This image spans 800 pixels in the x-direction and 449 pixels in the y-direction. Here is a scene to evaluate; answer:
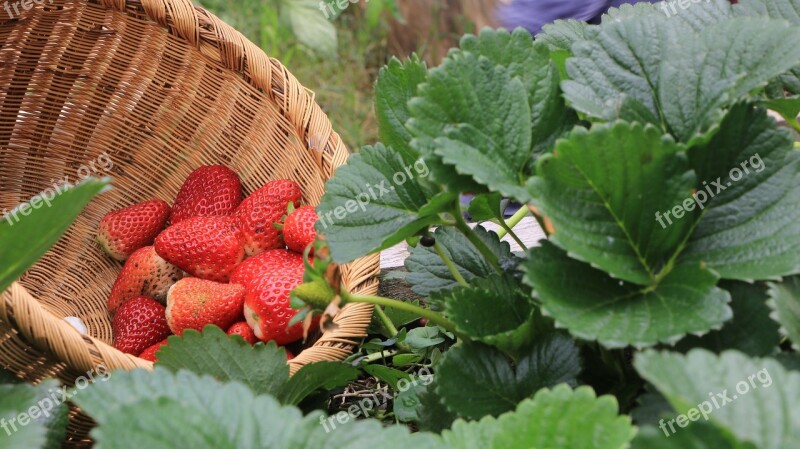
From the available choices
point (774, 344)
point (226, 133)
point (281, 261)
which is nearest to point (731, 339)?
point (774, 344)

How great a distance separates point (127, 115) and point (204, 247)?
1.01 ft

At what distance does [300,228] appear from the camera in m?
0.97

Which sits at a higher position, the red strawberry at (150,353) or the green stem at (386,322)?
the green stem at (386,322)

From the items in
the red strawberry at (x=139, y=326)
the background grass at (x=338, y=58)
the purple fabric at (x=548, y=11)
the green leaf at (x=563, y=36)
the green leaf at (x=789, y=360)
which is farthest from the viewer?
the background grass at (x=338, y=58)

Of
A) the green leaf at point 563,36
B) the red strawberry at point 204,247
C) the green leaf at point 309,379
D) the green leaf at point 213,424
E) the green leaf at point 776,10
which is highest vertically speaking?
the green leaf at point 776,10

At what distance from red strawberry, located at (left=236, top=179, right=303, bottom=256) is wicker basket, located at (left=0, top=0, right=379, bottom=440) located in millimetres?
34

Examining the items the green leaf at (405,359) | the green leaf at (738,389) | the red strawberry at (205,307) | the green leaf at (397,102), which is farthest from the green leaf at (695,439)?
the red strawberry at (205,307)

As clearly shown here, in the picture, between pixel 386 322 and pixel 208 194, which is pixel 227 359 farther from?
pixel 208 194

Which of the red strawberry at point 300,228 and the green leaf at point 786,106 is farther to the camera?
the red strawberry at point 300,228

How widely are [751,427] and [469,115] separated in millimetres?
266

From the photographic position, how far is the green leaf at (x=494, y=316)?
0.52 m

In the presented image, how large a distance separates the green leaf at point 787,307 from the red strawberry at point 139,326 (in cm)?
76

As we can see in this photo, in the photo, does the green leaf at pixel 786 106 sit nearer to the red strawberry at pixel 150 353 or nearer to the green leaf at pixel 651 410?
the green leaf at pixel 651 410

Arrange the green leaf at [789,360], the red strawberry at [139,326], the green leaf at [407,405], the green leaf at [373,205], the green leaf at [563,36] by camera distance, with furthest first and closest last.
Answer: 1. the red strawberry at [139,326]
2. the green leaf at [407,405]
3. the green leaf at [563,36]
4. the green leaf at [373,205]
5. the green leaf at [789,360]
